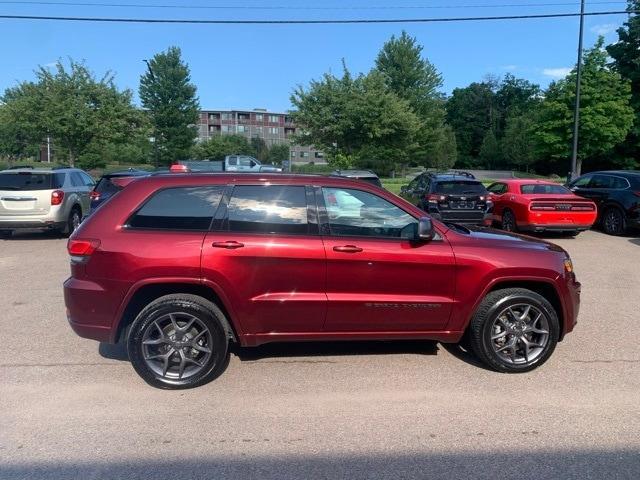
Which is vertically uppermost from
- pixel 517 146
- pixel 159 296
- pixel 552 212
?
pixel 517 146

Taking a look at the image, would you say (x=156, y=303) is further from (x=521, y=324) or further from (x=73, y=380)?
(x=521, y=324)

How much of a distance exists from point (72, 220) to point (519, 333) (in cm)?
1129

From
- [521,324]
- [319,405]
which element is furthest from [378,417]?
[521,324]

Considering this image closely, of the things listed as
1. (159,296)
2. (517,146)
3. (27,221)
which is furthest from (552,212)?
(517,146)

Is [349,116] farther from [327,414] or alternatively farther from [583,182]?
[327,414]

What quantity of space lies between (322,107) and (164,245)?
1311 inches

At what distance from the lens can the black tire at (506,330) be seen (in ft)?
15.3

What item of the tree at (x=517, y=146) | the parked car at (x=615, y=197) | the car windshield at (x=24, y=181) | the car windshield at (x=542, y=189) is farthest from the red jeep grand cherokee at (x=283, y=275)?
the tree at (x=517, y=146)

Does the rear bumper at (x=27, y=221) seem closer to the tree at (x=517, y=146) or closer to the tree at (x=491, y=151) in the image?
the tree at (x=517, y=146)

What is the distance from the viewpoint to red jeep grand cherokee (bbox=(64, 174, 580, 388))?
436cm

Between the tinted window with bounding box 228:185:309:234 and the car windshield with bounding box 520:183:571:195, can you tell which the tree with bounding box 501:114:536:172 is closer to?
the car windshield with bounding box 520:183:571:195

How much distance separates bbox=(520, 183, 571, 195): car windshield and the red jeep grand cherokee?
933cm

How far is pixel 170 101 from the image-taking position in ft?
188

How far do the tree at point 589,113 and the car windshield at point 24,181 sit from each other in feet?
98.9
